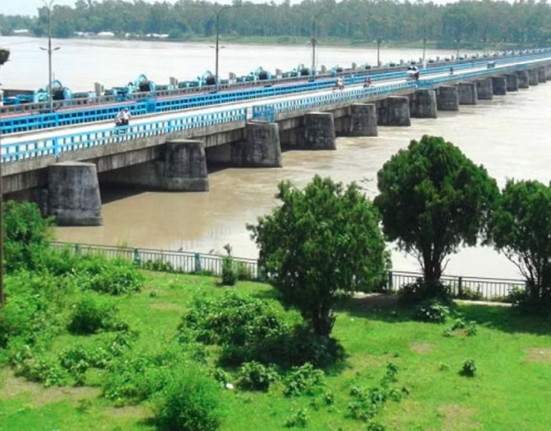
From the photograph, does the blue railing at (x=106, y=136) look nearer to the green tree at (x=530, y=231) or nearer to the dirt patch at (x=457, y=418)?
the green tree at (x=530, y=231)

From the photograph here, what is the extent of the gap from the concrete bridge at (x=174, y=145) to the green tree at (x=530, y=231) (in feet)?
52.1

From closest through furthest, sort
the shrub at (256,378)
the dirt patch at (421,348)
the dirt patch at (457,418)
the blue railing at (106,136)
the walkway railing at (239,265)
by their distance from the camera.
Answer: the dirt patch at (457,418), the shrub at (256,378), the dirt patch at (421,348), the walkway railing at (239,265), the blue railing at (106,136)

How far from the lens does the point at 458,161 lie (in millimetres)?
22812

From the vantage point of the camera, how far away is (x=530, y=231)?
21094 mm

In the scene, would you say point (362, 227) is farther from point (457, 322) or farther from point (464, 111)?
point (464, 111)

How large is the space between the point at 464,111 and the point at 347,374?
73.3 m

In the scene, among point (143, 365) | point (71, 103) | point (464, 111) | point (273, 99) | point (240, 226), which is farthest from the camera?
point (464, 111)

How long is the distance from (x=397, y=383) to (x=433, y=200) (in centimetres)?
644

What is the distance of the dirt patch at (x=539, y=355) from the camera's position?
712 inches

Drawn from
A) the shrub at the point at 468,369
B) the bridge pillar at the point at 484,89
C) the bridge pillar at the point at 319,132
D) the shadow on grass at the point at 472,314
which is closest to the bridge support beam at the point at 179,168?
the bridge pillar at the point at 319,132

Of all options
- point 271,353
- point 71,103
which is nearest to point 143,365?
point 271,353

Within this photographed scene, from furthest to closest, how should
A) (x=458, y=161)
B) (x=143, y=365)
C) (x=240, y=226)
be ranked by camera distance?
(x=240, y=226) → (x=458, y=161) → (x=143, y=365)


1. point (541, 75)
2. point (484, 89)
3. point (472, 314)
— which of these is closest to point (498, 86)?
point (484, 89)

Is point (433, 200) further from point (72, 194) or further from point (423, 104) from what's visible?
point (423, 104)
